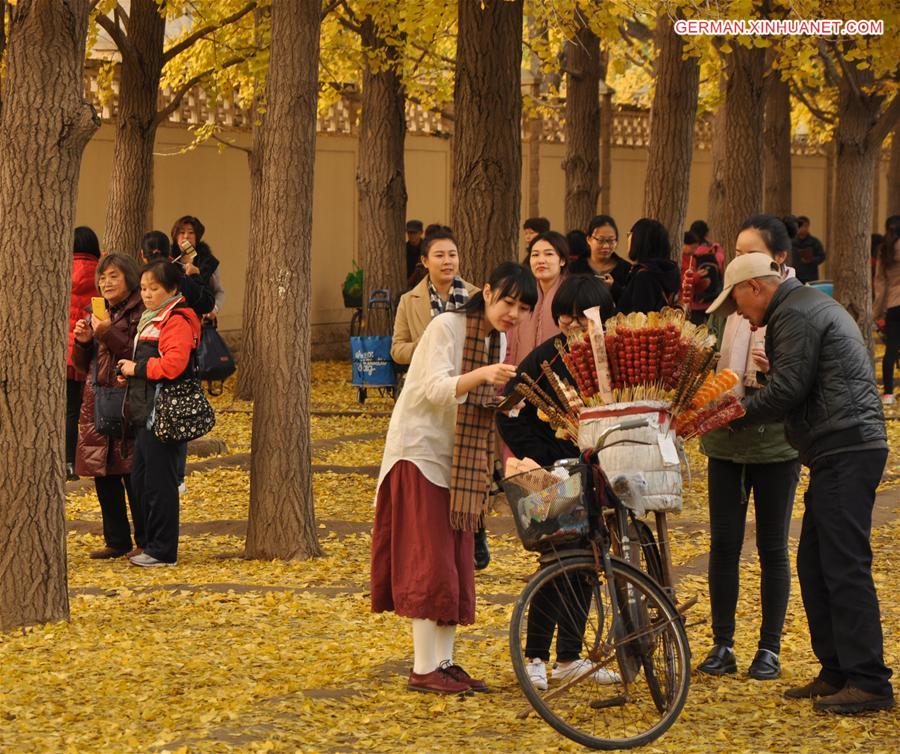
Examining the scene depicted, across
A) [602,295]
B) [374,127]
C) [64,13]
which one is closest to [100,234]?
[374,127]

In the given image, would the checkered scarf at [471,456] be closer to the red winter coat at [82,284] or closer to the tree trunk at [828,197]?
the red winter coat at [82,284]

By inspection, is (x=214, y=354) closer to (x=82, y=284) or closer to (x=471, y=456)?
(x=82, y=284)

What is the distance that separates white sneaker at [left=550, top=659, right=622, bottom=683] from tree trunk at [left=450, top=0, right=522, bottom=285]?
6.00m

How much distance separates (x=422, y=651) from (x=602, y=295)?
1577 mm

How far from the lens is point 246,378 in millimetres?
18750

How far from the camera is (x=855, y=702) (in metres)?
6.31

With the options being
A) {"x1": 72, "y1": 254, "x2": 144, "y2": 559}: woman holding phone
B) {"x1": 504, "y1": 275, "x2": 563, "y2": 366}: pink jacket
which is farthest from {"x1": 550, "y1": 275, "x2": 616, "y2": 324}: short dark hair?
{"x1": 72, "y1": 254, "x2": 144, "y2": 559}: woman holding phone

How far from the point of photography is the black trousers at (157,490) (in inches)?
378

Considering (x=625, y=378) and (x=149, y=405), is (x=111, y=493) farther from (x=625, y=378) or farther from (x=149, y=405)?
(x=625, y=378)

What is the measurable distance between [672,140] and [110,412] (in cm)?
923

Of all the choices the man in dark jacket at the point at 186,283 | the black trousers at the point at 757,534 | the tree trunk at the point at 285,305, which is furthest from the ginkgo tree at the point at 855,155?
the black trousers at the point at 757,534

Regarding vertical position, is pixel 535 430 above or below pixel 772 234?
below

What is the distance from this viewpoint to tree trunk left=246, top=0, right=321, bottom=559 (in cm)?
972

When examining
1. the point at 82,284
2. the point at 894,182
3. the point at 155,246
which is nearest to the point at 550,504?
the point at 82,284
